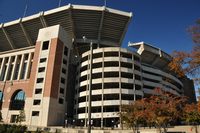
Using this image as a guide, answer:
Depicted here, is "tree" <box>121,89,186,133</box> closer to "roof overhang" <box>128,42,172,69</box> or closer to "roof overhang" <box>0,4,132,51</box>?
"roof overhang" <box>0,4,132,51</box>

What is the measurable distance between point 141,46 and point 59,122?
4362 cm

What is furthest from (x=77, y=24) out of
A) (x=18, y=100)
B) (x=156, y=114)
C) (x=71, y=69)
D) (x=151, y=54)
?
(x=156, y=114)

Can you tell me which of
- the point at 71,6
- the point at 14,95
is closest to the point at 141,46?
the point at 71,6

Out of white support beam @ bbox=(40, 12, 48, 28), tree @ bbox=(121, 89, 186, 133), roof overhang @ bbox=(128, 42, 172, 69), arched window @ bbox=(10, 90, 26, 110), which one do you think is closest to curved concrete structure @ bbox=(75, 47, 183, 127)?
roof overhang @ bbox=(128, 42, 172, 69)

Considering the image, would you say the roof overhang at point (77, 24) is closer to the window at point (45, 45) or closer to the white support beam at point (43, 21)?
the white support beam at point (43, 21)

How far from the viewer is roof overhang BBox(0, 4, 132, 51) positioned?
6750cm

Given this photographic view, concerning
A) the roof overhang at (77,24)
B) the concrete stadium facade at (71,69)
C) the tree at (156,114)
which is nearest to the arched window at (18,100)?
the concrete stadium facade at (71,69)

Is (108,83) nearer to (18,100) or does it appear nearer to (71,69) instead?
(71,69)

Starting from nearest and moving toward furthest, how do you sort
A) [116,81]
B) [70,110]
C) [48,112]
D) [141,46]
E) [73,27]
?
[48,112] < [116,81] < [70,110] < [73,27] < [141,46]

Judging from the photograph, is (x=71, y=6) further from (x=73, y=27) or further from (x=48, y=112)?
(x=48, y=112)

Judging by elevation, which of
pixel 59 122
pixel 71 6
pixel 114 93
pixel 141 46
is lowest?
pixel 59 122

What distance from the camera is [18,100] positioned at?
2603 inches

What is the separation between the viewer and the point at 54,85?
5816 centimetres

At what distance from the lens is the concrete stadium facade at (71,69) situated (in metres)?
57.1
